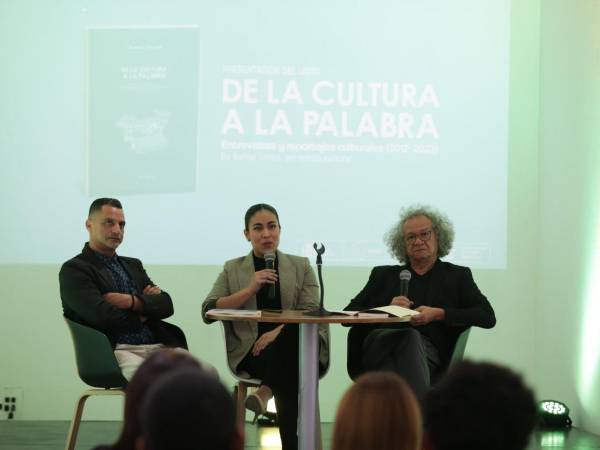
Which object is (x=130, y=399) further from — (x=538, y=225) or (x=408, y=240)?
(x=538, y=225)

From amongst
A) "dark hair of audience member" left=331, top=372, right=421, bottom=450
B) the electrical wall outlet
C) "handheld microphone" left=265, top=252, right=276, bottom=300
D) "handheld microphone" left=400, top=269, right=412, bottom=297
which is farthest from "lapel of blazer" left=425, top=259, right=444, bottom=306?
the electrical wall outlet

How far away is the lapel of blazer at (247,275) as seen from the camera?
13.5ft

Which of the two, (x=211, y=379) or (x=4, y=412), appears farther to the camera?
(x=4, y=412)

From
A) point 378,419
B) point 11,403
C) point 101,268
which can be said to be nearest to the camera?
point 378,419

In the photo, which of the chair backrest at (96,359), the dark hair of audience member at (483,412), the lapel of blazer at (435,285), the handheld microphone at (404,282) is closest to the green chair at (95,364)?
the chair backrest at (96,359)

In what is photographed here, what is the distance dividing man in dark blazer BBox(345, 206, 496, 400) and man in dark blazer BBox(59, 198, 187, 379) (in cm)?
90

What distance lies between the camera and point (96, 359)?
3.64 meters

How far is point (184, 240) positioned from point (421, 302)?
1.86 m

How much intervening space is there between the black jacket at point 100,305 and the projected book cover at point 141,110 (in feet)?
4.69

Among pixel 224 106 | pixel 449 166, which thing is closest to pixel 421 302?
pixel 449 166

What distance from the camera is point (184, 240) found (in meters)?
5.38

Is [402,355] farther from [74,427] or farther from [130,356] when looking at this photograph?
[74,427]

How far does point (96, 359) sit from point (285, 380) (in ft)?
2.67

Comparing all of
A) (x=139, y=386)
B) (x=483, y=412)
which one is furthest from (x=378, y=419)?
(x=139, y=386)
